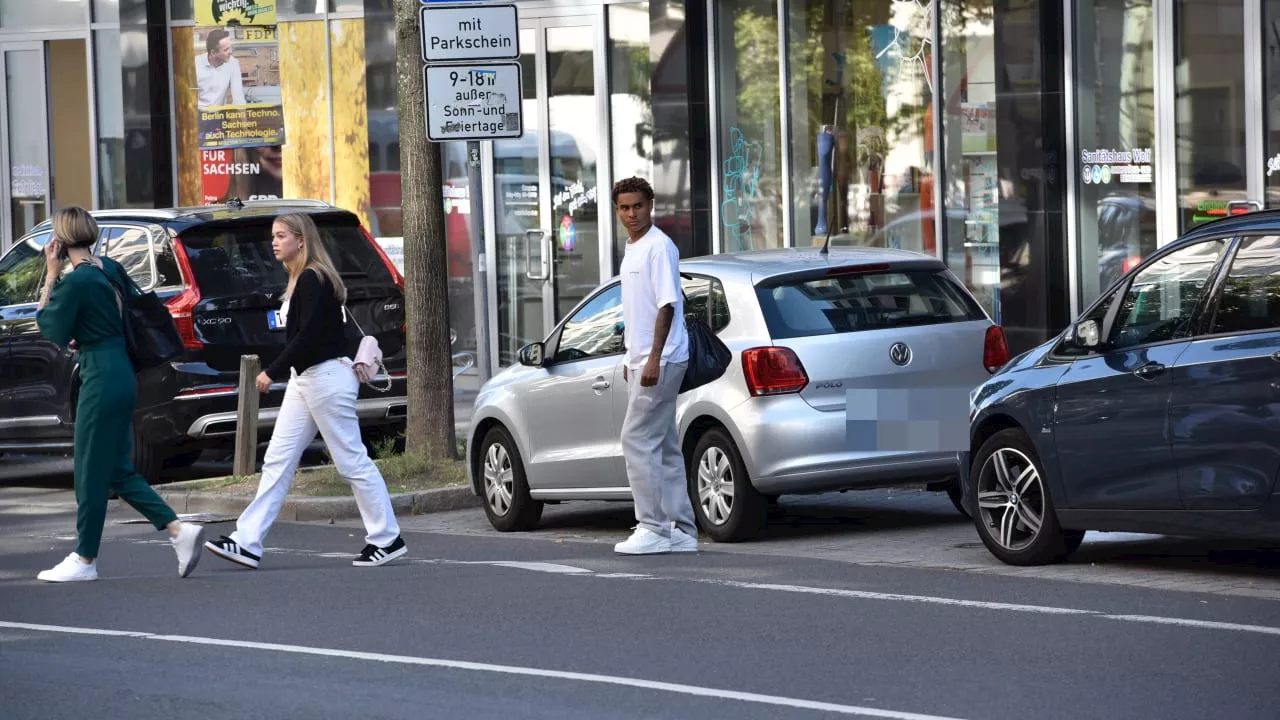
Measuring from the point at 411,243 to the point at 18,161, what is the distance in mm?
12176

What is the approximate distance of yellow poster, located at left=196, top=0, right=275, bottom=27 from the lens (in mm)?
22969

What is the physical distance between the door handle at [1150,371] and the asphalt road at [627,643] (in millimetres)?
897

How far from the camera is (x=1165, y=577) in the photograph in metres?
9.11

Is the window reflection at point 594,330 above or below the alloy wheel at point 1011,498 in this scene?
above

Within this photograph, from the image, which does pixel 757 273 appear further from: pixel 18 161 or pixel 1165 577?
pixel 18 161

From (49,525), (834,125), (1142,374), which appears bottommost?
(49,525)

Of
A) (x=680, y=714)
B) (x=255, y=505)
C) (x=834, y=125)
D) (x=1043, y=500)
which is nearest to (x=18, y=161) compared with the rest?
(x=834, y=125)

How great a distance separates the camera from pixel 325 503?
13.2m

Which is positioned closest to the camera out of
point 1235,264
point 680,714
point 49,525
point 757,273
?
point 680,714

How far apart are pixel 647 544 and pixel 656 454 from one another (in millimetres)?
458

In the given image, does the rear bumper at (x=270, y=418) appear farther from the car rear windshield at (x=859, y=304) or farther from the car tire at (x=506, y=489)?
the car rear windshield at (x=859, y=304)

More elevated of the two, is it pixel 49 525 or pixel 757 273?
pixel 757 273

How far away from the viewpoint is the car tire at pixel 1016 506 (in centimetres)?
942

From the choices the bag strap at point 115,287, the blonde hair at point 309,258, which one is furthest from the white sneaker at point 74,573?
the blonde hair at point 309,258
